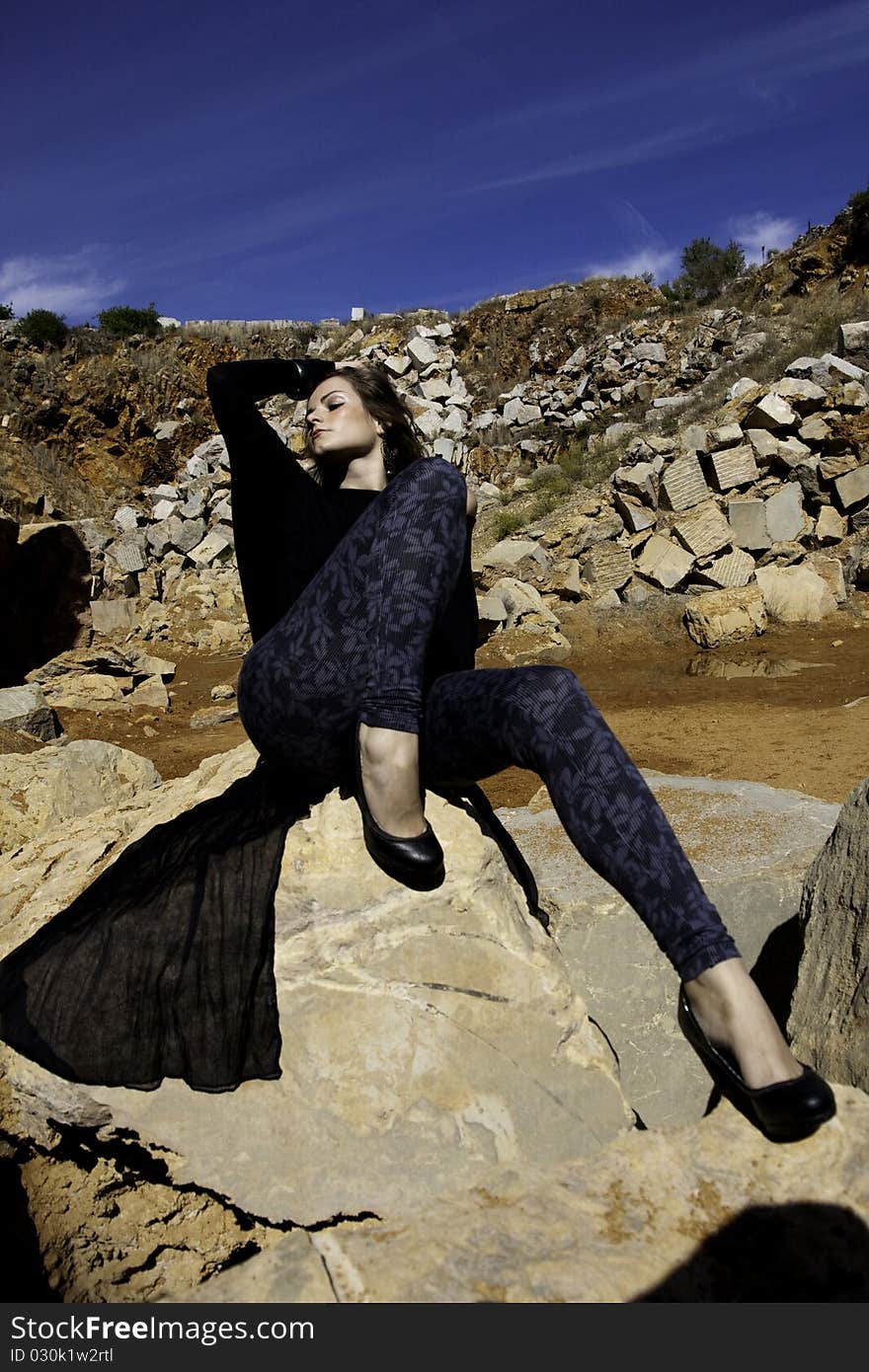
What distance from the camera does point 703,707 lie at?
22.5 ft

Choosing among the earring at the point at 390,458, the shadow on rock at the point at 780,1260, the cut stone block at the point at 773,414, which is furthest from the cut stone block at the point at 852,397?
the shadow on rock at the point at 780,1260

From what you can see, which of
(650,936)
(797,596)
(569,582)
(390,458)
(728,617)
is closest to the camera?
(390,458)

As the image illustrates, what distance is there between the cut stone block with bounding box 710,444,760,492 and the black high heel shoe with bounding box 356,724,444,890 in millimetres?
8902

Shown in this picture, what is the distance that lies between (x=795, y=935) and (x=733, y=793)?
0.81 meters

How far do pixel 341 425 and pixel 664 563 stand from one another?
7568mm

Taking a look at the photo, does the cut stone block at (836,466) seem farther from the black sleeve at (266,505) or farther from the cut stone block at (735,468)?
the black sleeve at (266,505)

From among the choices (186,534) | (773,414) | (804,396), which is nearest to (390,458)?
(773,414)

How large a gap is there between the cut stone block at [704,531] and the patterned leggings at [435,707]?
7.89m

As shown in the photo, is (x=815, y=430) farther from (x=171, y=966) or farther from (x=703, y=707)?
(x=171, y=966)

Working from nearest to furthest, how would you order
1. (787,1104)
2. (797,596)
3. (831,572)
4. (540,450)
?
(787,1104)
(797,596)
(831,572)
(540,450)

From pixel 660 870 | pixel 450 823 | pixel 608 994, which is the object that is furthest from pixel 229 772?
pixel 660 870

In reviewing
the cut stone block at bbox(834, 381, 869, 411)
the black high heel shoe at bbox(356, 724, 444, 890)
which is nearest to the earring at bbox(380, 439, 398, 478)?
the black high heel shoe at bbox(356, 724, 444, 890)

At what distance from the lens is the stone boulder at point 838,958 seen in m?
1.71
